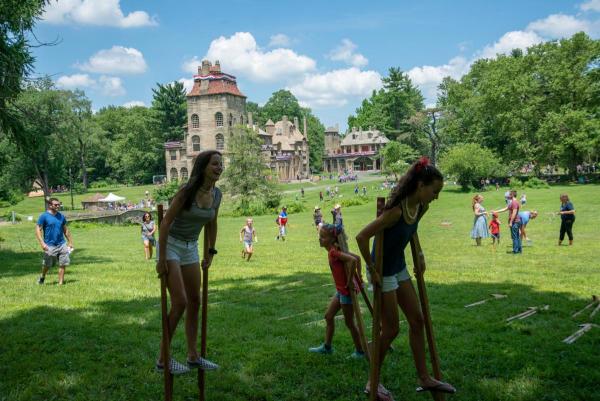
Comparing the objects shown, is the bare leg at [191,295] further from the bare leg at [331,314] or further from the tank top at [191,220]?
the bare leg at [331,314]

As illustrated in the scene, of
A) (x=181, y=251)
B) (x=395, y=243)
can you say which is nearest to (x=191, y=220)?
(x=181, y=251)

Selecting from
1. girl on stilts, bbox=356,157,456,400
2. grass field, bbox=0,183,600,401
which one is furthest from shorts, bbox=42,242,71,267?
girl on stilts, bbox=356,157,456,400

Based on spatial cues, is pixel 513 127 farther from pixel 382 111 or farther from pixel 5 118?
pixel 5 118

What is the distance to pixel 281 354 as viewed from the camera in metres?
6.97

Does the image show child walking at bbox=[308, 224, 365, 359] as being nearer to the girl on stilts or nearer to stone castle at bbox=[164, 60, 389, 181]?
the girl on stilts

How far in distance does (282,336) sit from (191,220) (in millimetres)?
2998

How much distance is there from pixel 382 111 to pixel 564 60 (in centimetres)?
5345

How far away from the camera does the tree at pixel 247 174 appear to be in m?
52.4

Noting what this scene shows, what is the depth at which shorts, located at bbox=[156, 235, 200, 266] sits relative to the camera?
573 cm

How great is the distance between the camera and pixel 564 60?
6141 cm

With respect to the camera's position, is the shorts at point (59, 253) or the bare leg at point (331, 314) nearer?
the bare leg at point (331, 314)

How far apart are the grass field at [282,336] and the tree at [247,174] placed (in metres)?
36.3

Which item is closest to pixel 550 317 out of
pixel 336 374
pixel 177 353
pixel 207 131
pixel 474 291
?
pixel 474 291

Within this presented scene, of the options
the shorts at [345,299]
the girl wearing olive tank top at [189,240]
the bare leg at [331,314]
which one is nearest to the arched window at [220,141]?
the bare leg at [331,314]
